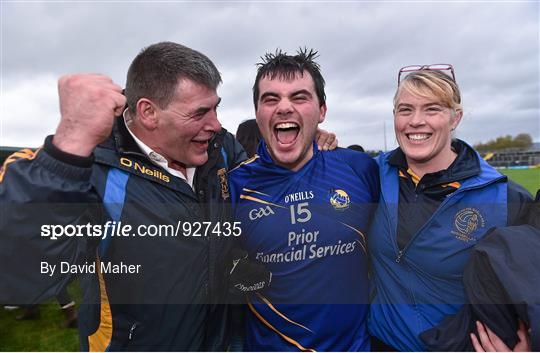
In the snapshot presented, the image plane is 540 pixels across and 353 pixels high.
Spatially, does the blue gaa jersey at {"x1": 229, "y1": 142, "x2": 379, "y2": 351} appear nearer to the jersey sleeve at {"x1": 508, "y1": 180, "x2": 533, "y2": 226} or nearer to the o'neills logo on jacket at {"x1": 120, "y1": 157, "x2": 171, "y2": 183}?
the o'neills logo on jacket at {"x1": 120, "y1": 157, "x2": 171, "y2": 183}

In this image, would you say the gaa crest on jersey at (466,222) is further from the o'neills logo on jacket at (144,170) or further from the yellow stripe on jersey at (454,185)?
the o'neills logo on jacket at (144,170)

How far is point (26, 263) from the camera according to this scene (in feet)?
4.98

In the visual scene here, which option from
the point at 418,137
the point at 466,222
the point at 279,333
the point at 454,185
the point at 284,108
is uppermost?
the point at 284,108

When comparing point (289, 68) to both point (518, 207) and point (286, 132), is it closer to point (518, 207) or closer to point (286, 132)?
point (286, 132)

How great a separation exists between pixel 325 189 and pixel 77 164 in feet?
4.79

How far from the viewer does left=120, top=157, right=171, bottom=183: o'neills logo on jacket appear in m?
1.92

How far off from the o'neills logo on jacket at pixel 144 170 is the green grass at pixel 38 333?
313 cm

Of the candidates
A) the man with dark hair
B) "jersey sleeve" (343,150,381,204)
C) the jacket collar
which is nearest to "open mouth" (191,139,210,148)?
the man with dark hair

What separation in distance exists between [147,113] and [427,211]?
5.80 feet

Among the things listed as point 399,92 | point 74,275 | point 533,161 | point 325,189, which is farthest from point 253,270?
point 533,161

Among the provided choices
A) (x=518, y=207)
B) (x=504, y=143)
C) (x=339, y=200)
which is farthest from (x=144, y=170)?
(x=504, y=143)

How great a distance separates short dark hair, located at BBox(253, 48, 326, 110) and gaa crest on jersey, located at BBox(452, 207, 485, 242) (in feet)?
3.89

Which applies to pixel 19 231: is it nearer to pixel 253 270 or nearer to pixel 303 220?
pixel 253 270

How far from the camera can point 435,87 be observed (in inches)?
83.2
